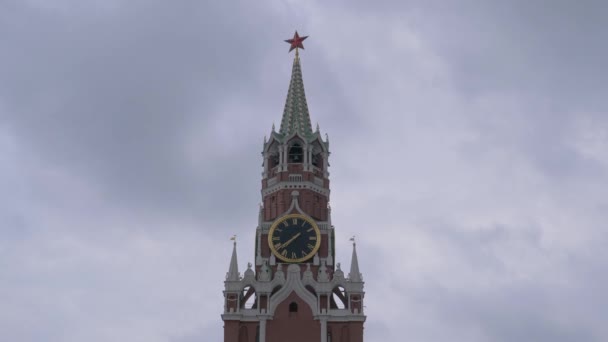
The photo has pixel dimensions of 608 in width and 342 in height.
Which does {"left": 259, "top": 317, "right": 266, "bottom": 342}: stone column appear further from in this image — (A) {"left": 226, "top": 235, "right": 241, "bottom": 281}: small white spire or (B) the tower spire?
(B) the tower spire

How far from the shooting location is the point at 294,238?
88.1m

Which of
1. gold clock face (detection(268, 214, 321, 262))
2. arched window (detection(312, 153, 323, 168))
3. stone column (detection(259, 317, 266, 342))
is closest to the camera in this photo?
stone column (detection(259, 317, 266, 342))

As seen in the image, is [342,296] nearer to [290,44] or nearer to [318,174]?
[318,174]

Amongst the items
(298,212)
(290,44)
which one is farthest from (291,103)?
(298,212)

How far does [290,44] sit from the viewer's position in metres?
103

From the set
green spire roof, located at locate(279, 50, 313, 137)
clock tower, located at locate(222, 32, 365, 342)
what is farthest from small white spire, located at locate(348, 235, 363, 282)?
green spire roof, located at locate(279, 50, 313, 137)

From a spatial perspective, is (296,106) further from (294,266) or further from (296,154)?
(294,266)

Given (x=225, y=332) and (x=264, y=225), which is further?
(x=264, y=225)

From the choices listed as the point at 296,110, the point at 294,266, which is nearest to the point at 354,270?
the point at 294,266

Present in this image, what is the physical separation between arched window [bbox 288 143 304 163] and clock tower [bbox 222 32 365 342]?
0.32 feet

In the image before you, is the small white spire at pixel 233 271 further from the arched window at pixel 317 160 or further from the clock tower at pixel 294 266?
the arched window at pixel 317 160

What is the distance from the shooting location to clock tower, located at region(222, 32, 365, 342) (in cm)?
8319

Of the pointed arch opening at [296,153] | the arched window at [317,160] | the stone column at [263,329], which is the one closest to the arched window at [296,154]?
the pointed arch opening at [296,153]

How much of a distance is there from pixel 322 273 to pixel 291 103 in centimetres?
2130
